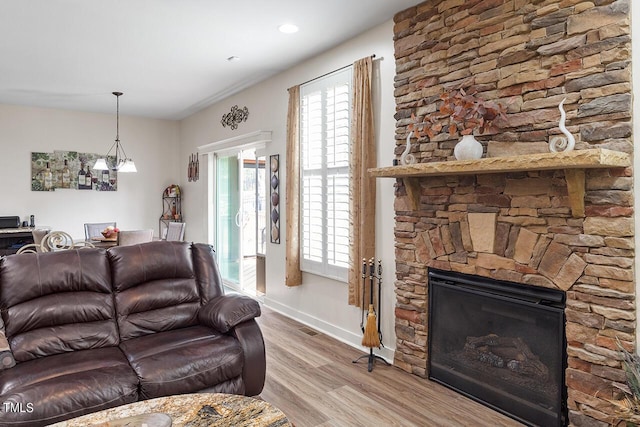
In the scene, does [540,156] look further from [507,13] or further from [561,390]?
[561,390]

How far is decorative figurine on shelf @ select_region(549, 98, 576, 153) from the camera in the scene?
2.18 m

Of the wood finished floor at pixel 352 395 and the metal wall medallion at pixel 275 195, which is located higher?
the metal wall medallion at pixel 275 195

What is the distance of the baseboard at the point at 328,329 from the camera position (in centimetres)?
351

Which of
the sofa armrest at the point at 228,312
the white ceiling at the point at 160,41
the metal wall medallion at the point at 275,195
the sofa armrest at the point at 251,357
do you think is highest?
the white ceiling at the point at 160,41

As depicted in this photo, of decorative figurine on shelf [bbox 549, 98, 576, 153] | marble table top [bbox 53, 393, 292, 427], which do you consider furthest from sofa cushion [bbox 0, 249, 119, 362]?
decorative figurine on shelf [bbox 549, 98, 576, 153]

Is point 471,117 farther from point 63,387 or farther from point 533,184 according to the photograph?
point 63,387

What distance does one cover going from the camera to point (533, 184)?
8.12 feet

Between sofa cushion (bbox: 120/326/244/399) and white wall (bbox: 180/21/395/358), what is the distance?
1.49 meters

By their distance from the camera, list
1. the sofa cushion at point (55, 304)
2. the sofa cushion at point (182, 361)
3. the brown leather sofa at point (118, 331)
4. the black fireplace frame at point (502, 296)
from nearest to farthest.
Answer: the brown leather sofa at point (118, 331) → the sofa cushion at point (182, 361) → the black fireplace frame at point (502, 296) → the sofa cushion at point (55, 304)

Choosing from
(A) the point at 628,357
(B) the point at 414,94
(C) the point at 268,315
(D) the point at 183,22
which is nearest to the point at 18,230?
(C) the point at 268,315

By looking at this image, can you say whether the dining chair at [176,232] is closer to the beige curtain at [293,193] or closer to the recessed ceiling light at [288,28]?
the beige curtain at [293,193]

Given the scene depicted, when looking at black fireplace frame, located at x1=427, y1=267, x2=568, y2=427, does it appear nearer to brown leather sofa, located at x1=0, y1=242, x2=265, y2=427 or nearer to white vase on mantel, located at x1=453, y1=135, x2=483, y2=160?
white vase on mantel, located at x1=453, y1=135, x2=483, y2=160

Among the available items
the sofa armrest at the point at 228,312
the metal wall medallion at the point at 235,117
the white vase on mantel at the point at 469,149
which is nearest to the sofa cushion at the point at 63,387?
the sofa armrest at the point at 228,312

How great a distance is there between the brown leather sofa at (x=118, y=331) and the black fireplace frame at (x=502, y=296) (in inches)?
53.0
